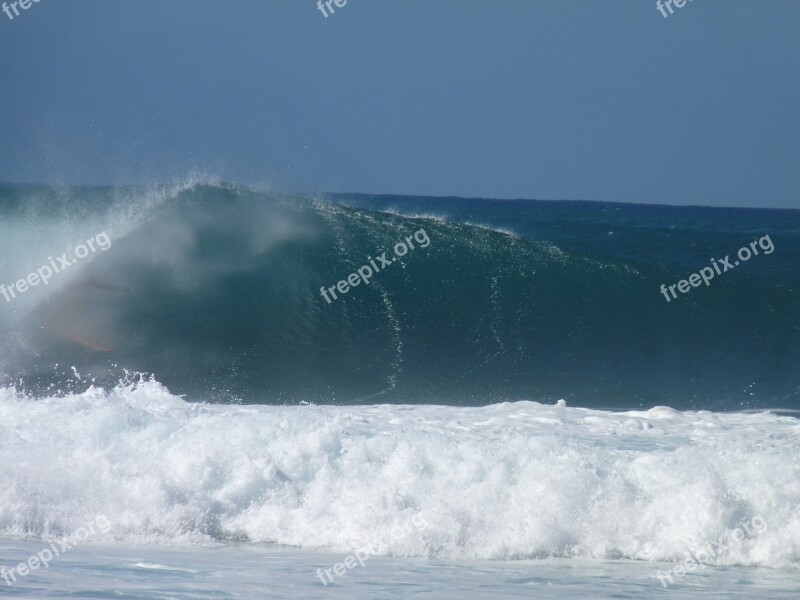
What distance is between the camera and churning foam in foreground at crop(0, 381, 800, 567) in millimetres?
5590

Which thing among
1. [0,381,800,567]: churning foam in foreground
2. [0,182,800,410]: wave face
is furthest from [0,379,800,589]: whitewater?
[0,182,800,410]: wave face

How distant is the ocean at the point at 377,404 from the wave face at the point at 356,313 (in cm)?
5

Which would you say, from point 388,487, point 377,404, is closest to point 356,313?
point 377,404

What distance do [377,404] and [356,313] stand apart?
3.24 metres

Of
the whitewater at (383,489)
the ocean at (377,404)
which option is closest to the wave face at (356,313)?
the ocean at (377,404)

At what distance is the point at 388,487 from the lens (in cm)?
605

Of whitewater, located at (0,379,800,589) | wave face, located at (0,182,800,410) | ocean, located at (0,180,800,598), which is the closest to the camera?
ocean, located at (0,180,800,598)

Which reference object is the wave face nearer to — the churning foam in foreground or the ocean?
the ocean

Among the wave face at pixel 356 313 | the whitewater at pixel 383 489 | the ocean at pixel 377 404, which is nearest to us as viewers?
the ocean at pixel 377 404

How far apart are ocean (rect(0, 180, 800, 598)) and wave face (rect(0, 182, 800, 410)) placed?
0.16 ft

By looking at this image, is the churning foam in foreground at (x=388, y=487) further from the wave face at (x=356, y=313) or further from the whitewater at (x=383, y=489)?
the wave face at (x=356, y=313)

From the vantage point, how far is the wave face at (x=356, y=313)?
34.9ft

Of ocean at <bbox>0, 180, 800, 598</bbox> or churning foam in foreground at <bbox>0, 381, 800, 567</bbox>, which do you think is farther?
churning foam in foreground at <bbox>0, 381, 800, 567</bbox>

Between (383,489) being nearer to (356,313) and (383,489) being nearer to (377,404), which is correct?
(377,404)
